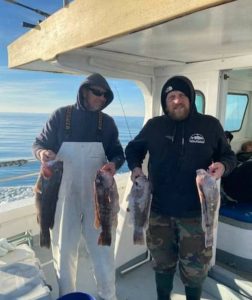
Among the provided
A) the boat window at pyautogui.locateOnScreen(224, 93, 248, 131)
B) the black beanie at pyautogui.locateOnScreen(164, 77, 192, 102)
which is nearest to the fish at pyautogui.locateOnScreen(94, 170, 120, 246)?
the black beanie at pyautogui.locateOnScreen(164, 77, 192, 102)

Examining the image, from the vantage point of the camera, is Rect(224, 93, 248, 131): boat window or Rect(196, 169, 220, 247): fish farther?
Rect(224, 93, 248, 131): boat window

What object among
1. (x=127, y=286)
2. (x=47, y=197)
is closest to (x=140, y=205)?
(x=47, y=197)

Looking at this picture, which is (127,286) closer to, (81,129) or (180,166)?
(180,166)

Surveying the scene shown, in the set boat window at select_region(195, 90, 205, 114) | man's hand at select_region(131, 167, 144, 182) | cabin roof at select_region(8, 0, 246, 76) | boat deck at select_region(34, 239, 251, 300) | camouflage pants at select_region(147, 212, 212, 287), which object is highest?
cabin roof at select_region(8, 0, 246, 76)

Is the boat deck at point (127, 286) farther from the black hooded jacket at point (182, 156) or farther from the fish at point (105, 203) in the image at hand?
the black hooded jacket at point (182, 156)

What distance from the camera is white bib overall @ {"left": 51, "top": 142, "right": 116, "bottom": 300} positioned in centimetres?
259

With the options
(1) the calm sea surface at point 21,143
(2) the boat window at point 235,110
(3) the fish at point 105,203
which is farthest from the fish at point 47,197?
(2) the boat window at point 235,110

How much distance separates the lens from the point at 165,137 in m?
2.46

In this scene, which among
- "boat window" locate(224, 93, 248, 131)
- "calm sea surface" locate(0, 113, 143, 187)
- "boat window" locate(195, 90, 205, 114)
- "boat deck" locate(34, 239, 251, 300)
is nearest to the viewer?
"boat deck" locate(34, 239, 251, 300)

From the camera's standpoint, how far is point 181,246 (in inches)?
97.7

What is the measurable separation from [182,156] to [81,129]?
0.89 metres

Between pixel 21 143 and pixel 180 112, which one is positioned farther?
pixel 21 143

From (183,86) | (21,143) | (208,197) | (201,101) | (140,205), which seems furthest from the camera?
(21,143)

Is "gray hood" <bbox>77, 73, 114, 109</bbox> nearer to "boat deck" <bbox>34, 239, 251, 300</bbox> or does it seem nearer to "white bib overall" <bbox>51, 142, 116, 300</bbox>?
"white bib overall" <bbox>51, 142, 116, 300</bbox>
